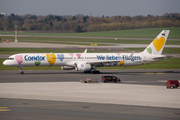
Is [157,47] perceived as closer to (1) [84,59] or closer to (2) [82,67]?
(1) [84,59]

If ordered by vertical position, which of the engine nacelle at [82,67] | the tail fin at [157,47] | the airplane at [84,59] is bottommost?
the engine nacelle at [82,67]

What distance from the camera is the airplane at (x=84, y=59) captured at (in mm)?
51062

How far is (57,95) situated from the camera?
103 ft

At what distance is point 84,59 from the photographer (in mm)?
53000

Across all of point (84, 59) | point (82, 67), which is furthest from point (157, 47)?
point (82, 67)

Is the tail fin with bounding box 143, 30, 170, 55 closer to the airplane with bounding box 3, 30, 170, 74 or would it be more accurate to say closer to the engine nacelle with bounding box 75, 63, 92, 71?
the airplane with bounding box 3, 30, 170, 74

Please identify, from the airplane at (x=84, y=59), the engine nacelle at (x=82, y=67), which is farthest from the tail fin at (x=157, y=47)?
the engine nacelle at (x=82, y=67)

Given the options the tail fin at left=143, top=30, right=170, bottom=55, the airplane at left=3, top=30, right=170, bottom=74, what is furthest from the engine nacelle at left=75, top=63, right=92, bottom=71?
the tail fin at left=143, top=30, right=170, bottom=55

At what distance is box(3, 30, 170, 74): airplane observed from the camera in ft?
168

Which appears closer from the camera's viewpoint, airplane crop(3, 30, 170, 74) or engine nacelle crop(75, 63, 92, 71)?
engine nacelle crop(75, 63, 92, 71)

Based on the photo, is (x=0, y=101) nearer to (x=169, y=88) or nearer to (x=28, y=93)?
(x=28, y=93)

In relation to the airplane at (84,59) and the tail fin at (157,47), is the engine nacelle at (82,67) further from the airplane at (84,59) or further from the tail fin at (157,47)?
the tail fin at (157,47)

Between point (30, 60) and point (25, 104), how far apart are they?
25.3m

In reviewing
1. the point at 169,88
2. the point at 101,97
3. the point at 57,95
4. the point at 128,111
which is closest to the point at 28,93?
the point at 57,95
